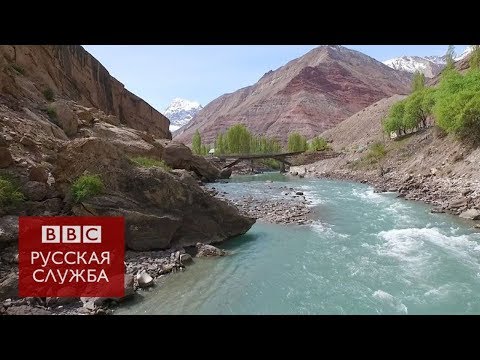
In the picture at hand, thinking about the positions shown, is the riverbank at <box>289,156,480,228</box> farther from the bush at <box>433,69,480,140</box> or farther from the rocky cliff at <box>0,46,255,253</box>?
the rocky cliff at <box>0,46,255,253</box>

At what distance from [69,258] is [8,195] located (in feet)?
7.80

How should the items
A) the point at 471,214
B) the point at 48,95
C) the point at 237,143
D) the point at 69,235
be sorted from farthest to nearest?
the point at 237,143
the point at 48,95
the point at 471,214
the point at 69,235

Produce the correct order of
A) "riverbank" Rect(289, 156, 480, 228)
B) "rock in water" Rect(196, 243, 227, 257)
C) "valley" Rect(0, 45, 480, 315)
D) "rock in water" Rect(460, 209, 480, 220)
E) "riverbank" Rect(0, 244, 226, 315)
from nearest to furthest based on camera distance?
"riverbank" Rect(0, 244, 226, 315) < "valley" Rect(0, 45, 480, 315) < "rock in water" Rect(196, 243, 227, 257) < "rock in water" Rect(460, 209, 480, 220) < "riverbank" Rect(289, 156, 480, 228)

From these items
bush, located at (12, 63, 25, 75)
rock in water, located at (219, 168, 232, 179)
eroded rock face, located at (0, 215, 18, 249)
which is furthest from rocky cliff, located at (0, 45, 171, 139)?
rock in water, located at (219, 168, 232, 179)

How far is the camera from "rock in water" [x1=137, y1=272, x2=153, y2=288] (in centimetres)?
737

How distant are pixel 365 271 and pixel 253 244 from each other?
3905 millimetres

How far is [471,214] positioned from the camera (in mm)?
13102

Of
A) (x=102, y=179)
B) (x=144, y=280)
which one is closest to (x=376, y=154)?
(x=102, y=179)

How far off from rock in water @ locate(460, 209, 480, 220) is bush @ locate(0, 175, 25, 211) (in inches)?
626

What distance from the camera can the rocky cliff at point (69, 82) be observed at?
60.1 ft

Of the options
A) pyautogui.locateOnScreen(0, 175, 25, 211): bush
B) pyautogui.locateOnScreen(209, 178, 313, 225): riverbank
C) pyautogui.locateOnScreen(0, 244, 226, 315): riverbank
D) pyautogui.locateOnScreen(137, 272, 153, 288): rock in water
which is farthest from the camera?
pyautogui.locateOnScreen(209, 178, 313, 225): riverbank

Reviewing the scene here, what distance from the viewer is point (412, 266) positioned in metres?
8.86

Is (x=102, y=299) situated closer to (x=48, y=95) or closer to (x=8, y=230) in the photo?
(x=8, y=230)
